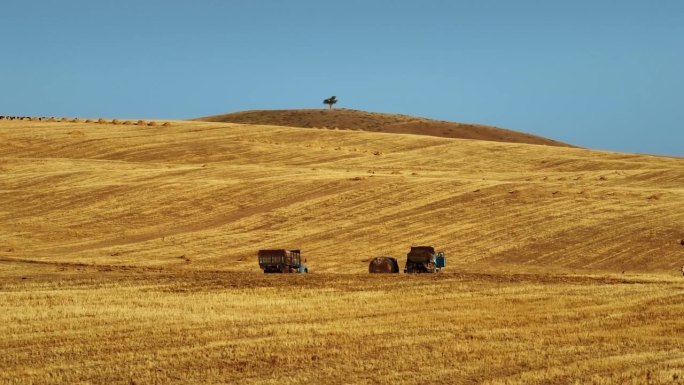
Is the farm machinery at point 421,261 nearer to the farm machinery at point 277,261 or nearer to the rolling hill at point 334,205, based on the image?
the rolling hill at point 334,205

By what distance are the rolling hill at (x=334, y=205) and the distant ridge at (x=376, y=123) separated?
48.6 meters

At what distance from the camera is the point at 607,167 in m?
77.4

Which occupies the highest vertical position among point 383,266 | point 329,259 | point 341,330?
point 329,259

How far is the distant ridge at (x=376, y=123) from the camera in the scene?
13788 centimetres

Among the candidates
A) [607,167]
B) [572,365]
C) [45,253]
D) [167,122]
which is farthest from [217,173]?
[572,365]

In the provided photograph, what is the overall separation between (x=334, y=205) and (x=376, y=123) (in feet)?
323

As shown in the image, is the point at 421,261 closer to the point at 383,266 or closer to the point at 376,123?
the point at 383,266

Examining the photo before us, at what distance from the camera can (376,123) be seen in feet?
514

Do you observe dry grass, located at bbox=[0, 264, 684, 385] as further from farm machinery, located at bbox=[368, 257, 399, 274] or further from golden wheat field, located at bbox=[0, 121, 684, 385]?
farm machinery, located at bbox=[368, 257, 399, 274]

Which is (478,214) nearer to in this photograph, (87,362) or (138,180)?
(138,180)

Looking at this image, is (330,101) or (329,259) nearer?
(329,259)

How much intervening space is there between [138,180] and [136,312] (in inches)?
1632

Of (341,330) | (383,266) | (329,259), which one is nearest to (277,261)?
(383,266)

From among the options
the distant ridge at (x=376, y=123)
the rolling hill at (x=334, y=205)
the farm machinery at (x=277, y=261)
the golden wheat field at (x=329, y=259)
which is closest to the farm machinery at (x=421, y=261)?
the golden wheat field at (x=329, y=259)
